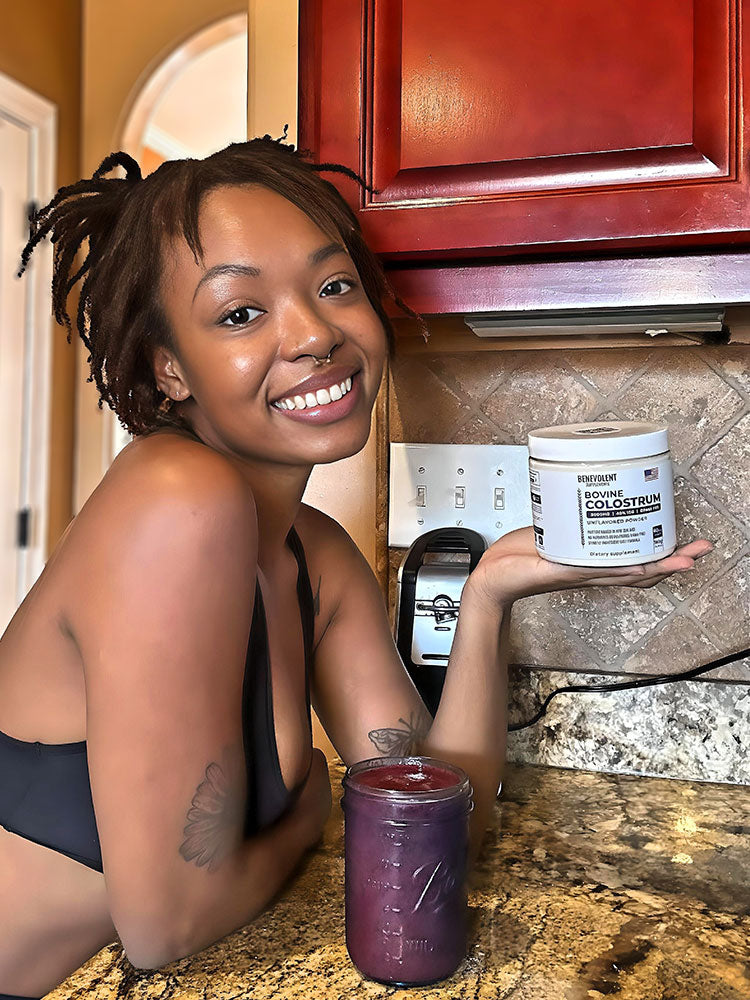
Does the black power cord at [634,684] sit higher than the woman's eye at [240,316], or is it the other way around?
the woman's eye at [240,316]

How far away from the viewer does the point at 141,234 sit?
88 centimetres

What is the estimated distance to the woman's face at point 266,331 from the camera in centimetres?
84

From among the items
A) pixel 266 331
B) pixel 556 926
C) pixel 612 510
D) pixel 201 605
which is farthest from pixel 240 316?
pixel 556 926

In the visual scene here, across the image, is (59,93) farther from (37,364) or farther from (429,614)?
(429,614)

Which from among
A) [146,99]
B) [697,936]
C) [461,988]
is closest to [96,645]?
[461,988]

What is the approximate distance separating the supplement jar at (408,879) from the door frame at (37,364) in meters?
2.26

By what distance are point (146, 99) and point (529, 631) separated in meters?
2.47

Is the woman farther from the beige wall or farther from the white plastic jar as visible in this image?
the beige wall

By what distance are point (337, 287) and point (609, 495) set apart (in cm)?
32

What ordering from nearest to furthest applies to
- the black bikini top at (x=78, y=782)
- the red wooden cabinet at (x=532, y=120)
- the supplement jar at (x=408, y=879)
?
1. the supplement jar at (x=408, y=879)
2. the black bikini top at (x=78, y=782)
3. the red wooden cabinet at (x=532, y=120)

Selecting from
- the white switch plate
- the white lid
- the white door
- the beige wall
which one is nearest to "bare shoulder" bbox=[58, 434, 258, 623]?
the white lid

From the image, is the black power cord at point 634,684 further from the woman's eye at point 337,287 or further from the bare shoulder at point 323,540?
the woman's eye at point 337,287

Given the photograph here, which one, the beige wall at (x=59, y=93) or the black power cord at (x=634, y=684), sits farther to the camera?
the beige wall at (x=59, y=93)

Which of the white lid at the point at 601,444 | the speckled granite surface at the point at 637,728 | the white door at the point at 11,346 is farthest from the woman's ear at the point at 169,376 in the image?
the white door at the point at 11,346
